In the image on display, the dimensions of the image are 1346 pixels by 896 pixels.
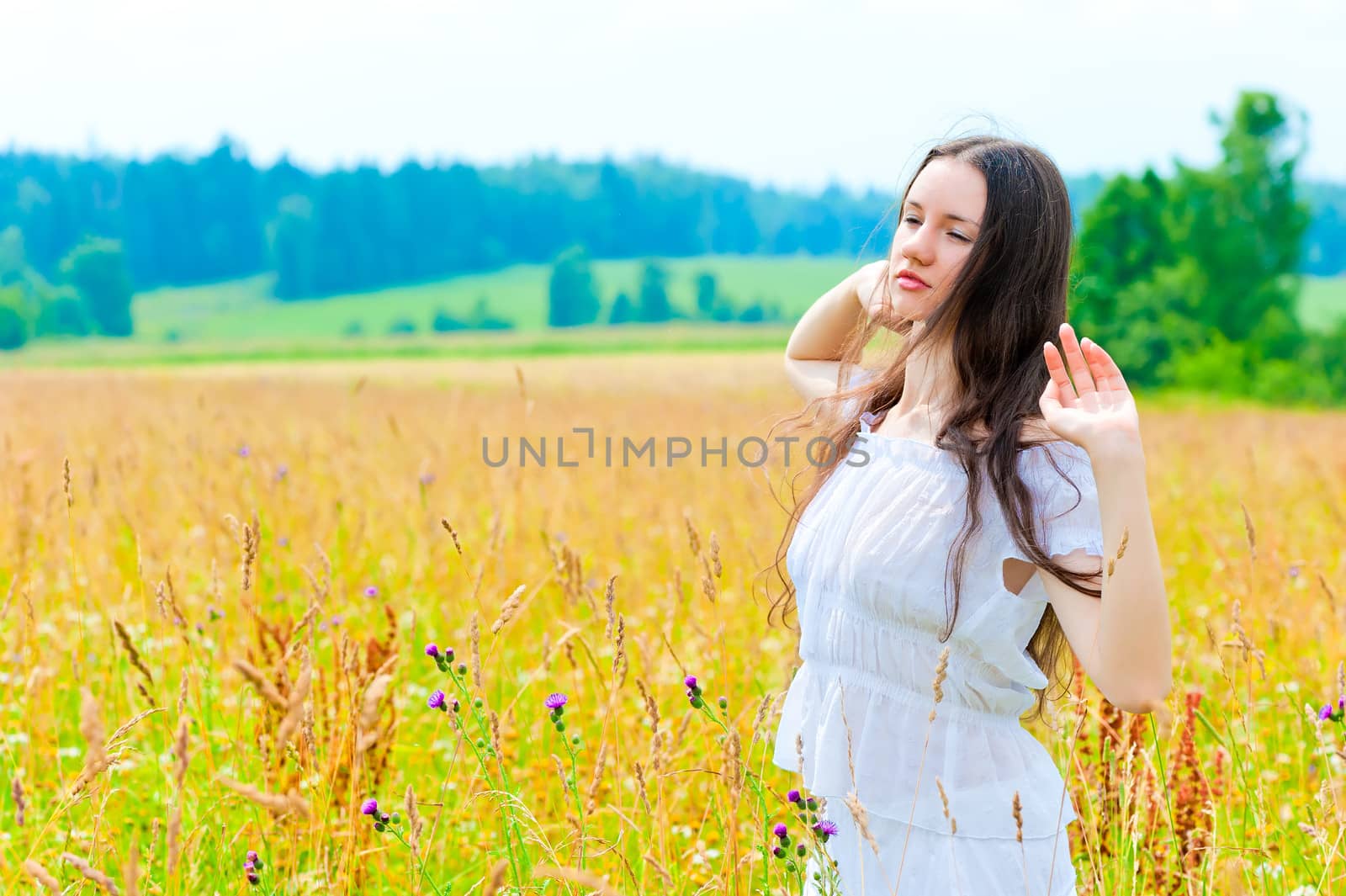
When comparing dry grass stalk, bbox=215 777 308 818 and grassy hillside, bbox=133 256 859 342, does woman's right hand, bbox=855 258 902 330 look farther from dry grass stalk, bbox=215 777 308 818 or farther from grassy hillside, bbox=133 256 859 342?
grassy hillside, bbox=133 256 859 342

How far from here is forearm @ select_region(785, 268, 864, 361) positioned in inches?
76.5

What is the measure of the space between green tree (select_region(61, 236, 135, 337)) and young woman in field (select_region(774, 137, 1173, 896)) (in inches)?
2938

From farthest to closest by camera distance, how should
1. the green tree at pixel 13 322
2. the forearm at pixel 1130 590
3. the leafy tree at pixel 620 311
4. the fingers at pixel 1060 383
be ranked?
the leafy tree at pixel 620 311
the green tree at pixel 13 322
the fingers at pixel 1060 383
the forearm at pixel 1130 590

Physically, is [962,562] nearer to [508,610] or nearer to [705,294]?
[508,610]

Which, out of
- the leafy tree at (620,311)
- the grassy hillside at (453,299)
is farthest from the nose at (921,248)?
the leafy tree at (620,311)

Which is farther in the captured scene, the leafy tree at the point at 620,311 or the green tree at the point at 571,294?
the leafy tree at the point at 620,311

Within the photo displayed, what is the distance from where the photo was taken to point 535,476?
19.0 feet

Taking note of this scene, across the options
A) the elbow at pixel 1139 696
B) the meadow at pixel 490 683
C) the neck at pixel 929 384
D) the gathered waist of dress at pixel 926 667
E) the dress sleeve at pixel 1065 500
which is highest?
the neck at pixel 929 384

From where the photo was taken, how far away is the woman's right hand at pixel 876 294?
1.75m

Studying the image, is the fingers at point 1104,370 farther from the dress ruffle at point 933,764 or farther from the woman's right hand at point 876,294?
the dress ruffle at point 933,764

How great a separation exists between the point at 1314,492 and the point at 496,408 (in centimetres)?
727

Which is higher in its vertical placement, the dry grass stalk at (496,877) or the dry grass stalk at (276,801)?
the dry grass stalk at (276,801)

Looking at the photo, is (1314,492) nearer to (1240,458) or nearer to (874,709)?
(1240,458)

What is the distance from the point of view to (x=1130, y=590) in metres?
1.24
